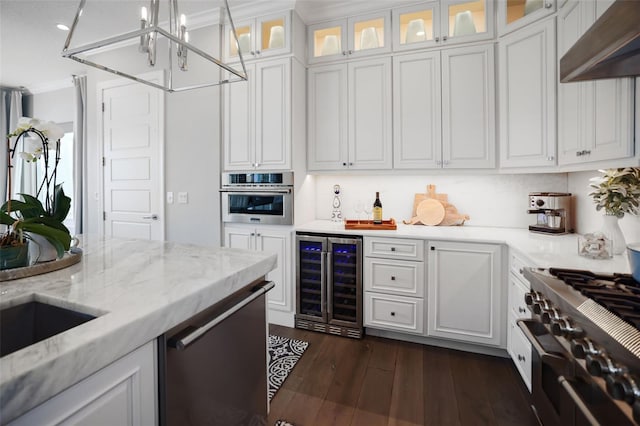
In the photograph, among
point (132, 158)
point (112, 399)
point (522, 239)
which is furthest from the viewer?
point (132, 158)

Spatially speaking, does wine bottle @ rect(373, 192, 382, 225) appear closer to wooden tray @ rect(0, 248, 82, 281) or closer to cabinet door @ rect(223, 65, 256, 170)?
cabinet door @ rect(223, 65, 256, 170)

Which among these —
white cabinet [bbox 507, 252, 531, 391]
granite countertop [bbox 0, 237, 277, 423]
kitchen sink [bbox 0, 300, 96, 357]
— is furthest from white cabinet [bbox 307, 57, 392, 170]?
kitchen sink [bbox 0, 300, 96, 357]

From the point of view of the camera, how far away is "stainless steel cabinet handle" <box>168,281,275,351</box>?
899mm

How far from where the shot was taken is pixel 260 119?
9.55 feet

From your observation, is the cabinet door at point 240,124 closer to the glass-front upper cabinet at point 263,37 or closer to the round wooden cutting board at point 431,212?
the glass-front upper cabinet at point 263,37

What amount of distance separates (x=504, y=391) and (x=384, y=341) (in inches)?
35.9

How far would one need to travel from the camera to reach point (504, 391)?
1.95m

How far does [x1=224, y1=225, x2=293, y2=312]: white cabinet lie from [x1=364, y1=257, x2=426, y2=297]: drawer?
0.74 metres

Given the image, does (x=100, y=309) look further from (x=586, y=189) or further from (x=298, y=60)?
(x=586, y=189)

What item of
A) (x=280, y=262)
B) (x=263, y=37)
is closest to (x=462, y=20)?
(x=263, y=37)

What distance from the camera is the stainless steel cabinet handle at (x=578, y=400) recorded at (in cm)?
83

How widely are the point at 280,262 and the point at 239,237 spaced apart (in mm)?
508

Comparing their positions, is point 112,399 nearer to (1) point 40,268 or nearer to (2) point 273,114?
(1) point 40,268

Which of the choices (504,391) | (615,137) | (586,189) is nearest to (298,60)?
(615,137)
